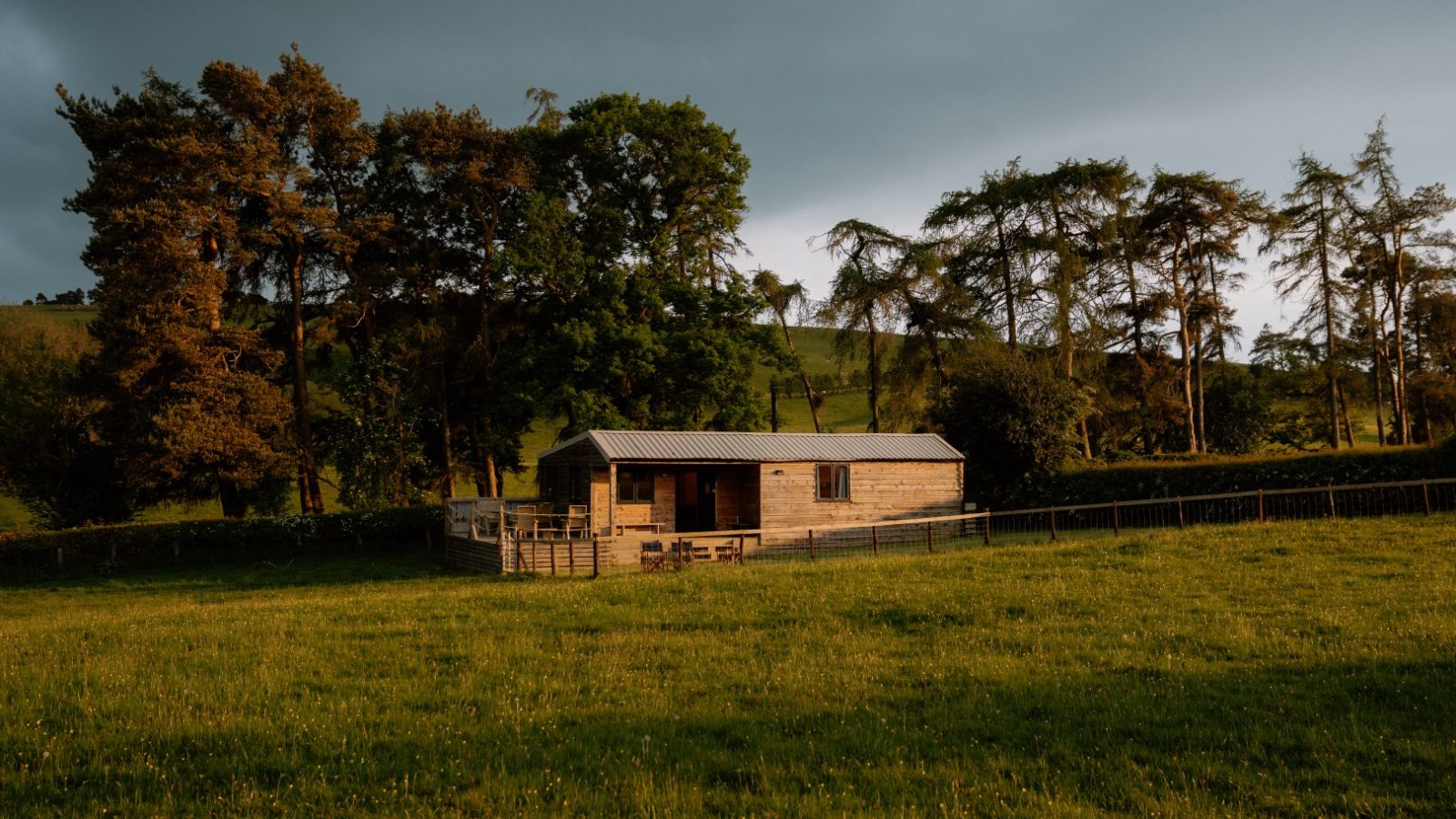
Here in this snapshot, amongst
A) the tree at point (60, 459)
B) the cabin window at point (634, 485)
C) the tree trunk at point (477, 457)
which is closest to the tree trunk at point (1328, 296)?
the cabin window at point (634, 485)

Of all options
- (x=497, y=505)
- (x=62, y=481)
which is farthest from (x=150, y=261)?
(x=497, y=505)

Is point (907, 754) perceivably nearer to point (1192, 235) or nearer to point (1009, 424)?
point (1009, 424)

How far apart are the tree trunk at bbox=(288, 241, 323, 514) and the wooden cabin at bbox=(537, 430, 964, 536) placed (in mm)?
10218

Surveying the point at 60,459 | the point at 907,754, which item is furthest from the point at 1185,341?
the point at 60,459

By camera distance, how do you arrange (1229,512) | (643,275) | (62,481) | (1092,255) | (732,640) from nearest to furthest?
(732,640) → (1229,512) → (62,481) → (643,275) → (1092,255)

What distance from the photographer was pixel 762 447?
30000 millimetres

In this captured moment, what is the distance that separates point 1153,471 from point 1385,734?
77.6 feet

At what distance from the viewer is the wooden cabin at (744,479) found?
27672 mm

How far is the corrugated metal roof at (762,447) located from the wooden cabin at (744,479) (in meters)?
0.04

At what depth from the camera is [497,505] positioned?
28.7 metres

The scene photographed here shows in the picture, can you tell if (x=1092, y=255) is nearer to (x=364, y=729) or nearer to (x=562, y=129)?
(x=562, y=129)

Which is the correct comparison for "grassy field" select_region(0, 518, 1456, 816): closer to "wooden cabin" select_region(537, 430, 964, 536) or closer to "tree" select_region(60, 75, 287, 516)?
"wooden cabin" select_region(537, 430, 964, 536)

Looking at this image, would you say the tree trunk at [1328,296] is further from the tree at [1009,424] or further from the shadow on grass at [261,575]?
the shadow on grass at [261,575]

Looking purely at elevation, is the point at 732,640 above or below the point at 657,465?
below
